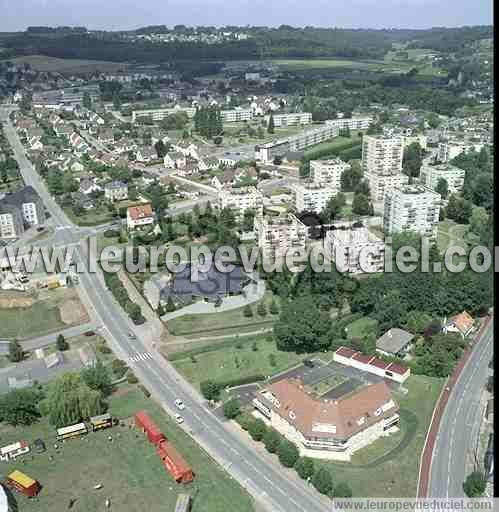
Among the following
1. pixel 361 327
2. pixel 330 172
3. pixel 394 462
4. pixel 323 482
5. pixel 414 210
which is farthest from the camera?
pixel 330 172

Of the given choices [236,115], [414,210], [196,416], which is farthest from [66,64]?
[196,416]

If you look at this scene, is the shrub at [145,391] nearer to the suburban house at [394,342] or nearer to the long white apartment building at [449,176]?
the suburban house at [394,342]

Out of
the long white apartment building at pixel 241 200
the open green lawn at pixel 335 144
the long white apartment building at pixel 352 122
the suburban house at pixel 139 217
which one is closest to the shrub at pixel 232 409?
the suburban house at pixel 139 217

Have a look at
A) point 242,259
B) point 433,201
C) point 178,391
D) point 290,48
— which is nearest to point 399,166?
point 433,201

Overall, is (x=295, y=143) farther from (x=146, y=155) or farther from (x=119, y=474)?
(x=119, y=474)

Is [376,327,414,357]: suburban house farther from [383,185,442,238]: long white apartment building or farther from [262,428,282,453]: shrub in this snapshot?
[383,185,442,238]: long white apartment building
